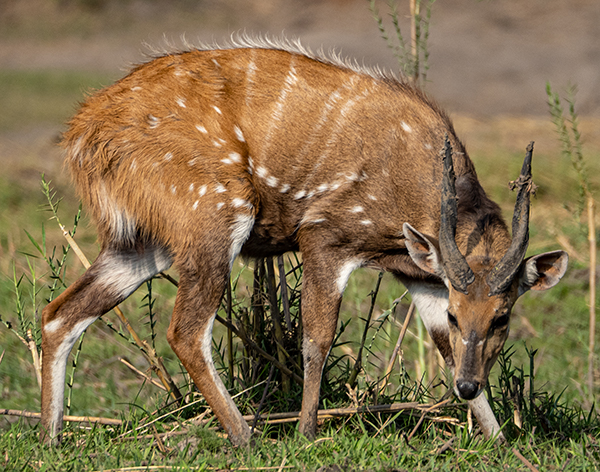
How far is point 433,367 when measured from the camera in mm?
5648

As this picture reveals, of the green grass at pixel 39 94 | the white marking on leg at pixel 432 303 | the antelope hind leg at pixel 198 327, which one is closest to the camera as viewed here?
the antelope hind leg at pixel 198 327

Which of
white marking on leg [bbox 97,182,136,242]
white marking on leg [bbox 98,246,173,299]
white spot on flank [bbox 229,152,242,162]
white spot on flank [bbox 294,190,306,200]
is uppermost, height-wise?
white spot on flank [bbox 229,152,242,162]

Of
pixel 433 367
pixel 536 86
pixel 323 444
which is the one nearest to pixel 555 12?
pixel 536 86

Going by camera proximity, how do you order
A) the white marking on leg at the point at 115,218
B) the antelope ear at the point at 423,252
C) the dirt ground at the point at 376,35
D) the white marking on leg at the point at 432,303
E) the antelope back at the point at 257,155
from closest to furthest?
the antelope ear at the point at 423,252 < the antelope back at the point at 257,155 < the white marking on leg at the point at 115,218 < the white marking on leg at the point at 432,303 < the dirt ground at the point at 376,35

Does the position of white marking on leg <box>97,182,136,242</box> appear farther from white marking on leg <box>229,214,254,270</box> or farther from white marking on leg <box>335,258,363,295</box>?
white marking on leg <box>335,258,363,295</box>

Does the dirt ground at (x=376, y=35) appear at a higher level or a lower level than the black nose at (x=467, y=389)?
lower

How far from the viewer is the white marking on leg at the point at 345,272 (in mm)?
4480

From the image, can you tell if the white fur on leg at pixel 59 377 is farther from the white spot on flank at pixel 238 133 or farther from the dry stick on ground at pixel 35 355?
the white spot on flank at pixel 238 133

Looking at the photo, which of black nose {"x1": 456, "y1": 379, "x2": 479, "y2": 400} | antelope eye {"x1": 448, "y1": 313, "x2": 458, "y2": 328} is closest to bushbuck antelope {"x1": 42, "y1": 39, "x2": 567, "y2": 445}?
antelope eye {"x1": 448, "y1": 313, "x2": 458, "y2": 328}

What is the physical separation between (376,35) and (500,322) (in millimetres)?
20678

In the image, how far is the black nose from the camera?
13.2 feet

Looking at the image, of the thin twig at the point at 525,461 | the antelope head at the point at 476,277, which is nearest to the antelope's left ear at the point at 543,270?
the antelope head at the point at 476,277

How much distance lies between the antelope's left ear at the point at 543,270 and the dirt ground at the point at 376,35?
508 inches

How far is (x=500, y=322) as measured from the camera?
420cm
